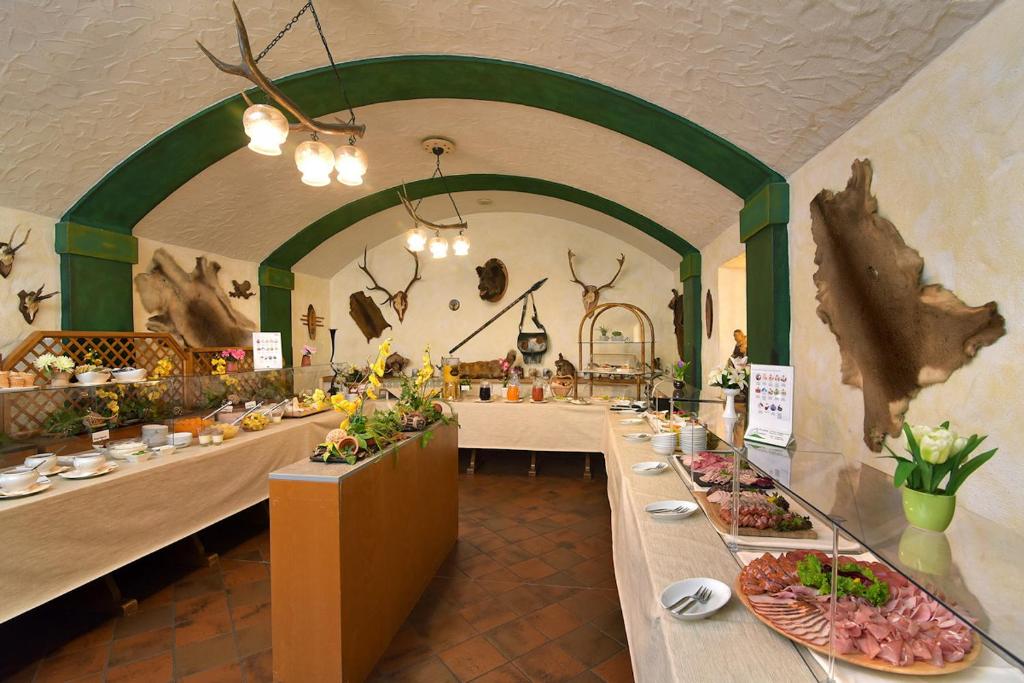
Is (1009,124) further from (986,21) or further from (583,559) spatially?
(583,559)

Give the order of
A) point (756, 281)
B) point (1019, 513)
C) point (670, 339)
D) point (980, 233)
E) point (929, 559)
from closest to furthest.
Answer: point (929, 559) → point (1019, 513) → point (980, 233) → point (756, 281) → point (670, 339)

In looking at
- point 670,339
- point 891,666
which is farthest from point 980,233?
point 670,339

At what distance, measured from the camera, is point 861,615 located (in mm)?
1199

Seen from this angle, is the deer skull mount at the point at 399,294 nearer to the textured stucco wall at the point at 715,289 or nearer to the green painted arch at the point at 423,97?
the green painted arch at the point at 423,97

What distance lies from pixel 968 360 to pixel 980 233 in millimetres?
495

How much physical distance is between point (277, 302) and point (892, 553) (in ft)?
25.3

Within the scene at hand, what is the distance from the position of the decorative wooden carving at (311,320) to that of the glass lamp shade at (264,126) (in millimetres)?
5938

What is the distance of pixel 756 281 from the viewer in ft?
12.0

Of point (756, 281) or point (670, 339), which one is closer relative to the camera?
point (756, 281)

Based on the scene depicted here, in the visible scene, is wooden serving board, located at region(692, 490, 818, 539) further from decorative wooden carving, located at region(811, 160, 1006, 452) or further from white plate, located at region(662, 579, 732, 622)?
decorative wooden carving, located at region(811, 160, 1006, 452)

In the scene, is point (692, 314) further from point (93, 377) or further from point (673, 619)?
point (93, 377)

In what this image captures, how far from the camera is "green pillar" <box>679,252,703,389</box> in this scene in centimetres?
593

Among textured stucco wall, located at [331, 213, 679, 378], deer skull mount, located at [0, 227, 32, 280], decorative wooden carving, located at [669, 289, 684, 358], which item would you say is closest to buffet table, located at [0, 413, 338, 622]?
deer skull mount, located at [0, 227, 32, 280]

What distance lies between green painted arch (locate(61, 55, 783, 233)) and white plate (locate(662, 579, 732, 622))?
2945 mm
